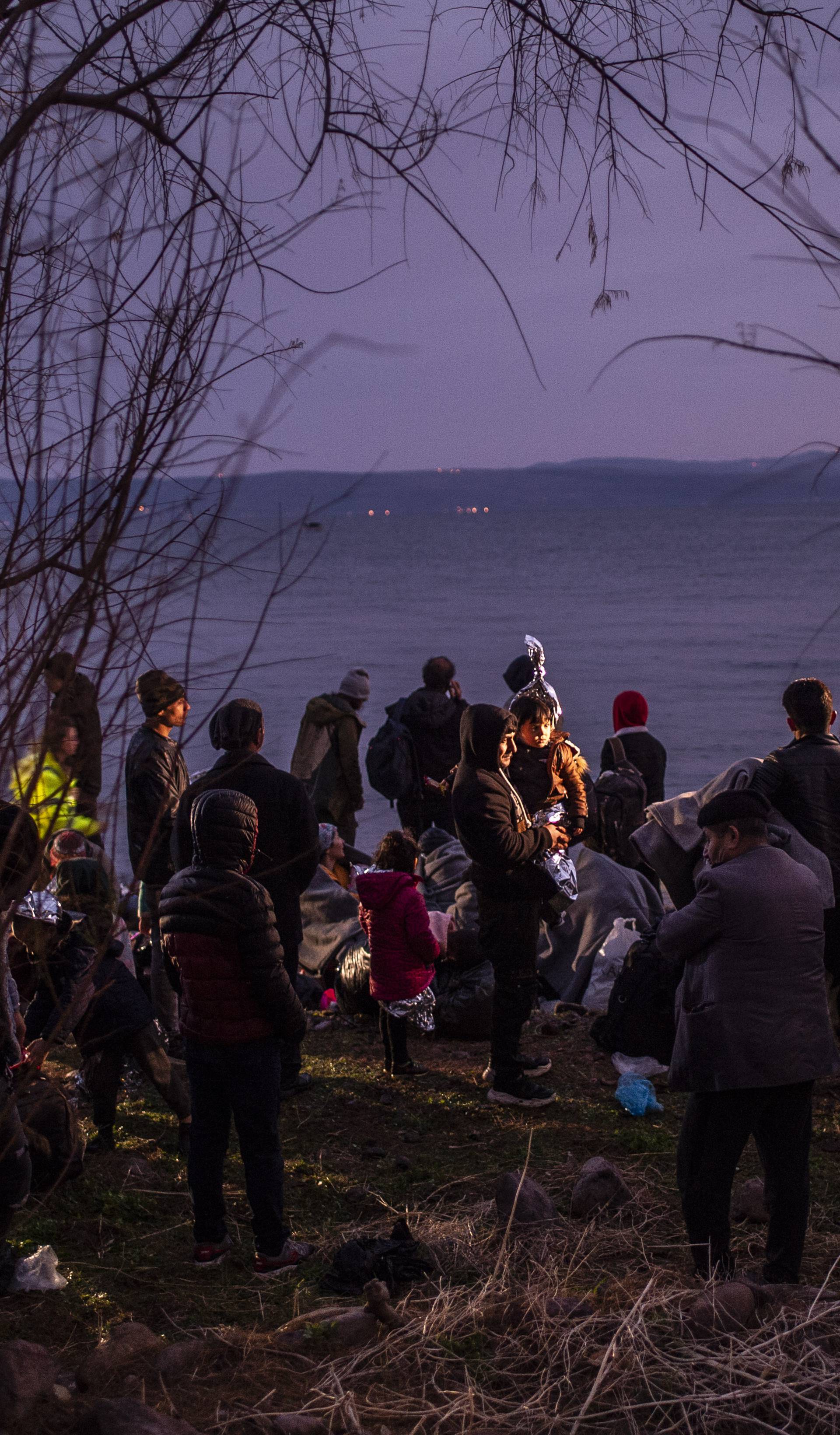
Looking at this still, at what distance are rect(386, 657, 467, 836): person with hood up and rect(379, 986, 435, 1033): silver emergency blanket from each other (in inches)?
119

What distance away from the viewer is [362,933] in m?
7.83

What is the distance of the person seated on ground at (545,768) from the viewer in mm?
6172

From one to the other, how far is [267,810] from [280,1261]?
5.81 ft

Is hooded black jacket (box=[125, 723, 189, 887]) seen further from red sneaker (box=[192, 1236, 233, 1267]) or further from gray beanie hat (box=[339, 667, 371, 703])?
gray beanie hat (box=[339, 667, 371, 703])

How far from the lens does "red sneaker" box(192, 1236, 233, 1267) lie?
4332 mm

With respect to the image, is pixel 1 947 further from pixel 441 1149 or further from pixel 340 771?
pixel 340 771

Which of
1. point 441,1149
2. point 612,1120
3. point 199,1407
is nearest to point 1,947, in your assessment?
point 199,1407

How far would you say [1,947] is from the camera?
8.05 feet

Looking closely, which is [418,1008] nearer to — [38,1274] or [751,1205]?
[751,1205]

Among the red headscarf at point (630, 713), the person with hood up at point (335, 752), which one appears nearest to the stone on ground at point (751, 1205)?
the red headscarf at point (630, 713)

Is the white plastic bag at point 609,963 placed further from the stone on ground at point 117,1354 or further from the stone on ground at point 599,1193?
the stone on ground at point 117,1354

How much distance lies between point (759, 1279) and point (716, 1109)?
632 millimetres

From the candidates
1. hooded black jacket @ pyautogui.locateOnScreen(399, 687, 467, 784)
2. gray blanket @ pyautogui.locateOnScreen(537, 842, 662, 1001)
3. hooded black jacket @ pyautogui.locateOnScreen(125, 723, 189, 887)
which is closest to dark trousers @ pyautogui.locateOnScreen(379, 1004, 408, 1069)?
hooded black jacket @ pyautogui.locateOnScreen(125, 723, 189, 887)

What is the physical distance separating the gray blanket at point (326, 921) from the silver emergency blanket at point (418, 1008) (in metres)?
1.39
